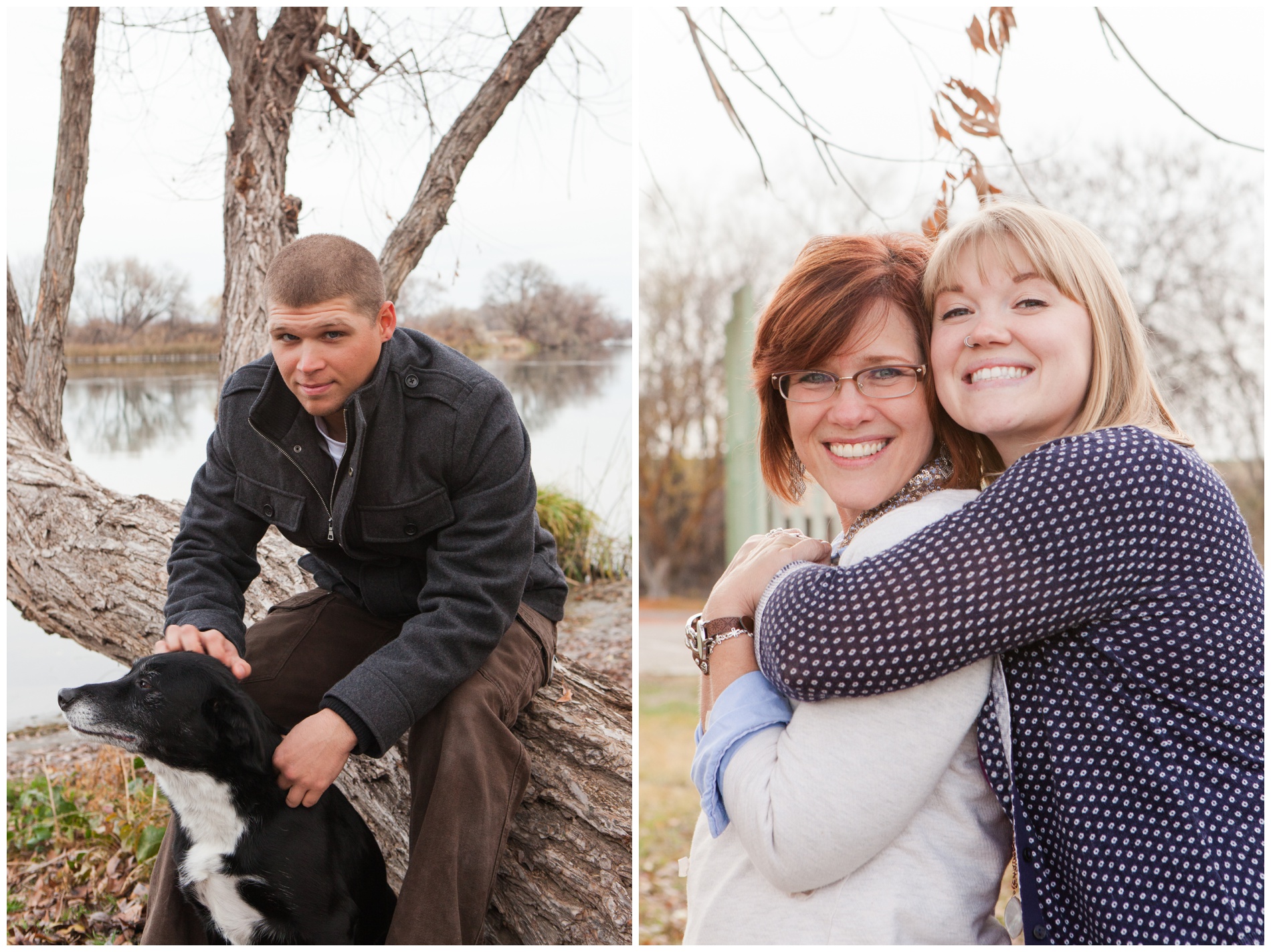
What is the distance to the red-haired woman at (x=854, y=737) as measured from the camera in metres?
1.18

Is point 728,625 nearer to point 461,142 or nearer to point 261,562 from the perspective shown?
point 261,562

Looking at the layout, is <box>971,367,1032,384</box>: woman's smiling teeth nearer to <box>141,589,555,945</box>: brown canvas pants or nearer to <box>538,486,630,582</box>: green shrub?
<box>141,589,555,945</box>: brown canvas pants

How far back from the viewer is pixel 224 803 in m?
1.69

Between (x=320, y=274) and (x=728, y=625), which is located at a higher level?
(x=320, y=274)

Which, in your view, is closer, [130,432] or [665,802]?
[130,432]

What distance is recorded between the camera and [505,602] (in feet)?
6.48

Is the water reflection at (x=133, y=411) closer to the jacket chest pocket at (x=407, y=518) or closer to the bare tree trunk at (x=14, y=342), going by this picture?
the bare tree trunk at (x=14, y=342)

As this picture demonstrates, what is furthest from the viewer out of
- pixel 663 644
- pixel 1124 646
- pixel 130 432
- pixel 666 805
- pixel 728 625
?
pixel 663 644

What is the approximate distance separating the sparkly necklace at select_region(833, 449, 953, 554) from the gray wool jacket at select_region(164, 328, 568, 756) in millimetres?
777

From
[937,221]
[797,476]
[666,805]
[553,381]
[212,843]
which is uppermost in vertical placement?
[937,221]

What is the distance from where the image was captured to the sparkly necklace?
1464 mm

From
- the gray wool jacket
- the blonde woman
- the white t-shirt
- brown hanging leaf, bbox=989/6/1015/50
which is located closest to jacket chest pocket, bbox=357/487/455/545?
the gray wool jacket

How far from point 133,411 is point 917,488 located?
138 inches

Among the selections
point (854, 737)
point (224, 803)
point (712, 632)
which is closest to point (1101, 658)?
point (854, 737)
